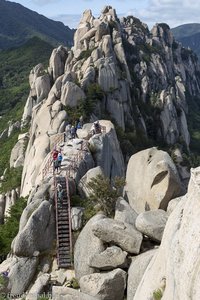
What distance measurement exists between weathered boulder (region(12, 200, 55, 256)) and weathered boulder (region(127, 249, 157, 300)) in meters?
6.82

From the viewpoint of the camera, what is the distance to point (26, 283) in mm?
24000

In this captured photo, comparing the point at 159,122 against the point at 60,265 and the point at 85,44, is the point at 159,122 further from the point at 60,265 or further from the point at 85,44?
the point at 60,265

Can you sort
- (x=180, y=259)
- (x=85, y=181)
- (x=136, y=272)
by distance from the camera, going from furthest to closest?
(x=85, y=181)
(x=136, y=272)
(x=180, y=259)

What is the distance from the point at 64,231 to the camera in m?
25.6

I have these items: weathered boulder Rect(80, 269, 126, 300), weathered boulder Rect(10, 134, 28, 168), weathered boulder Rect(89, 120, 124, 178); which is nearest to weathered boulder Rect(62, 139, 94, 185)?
weathered boulder Rect(89, 120, 124, 178)

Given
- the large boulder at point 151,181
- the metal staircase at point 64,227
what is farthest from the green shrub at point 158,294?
the large boulder at point 151,181

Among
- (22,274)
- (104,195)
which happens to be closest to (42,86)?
(104,195)

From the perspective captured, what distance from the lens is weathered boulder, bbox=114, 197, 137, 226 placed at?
2334 centimetres

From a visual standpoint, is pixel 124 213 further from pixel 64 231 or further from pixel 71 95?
pixel 71 95

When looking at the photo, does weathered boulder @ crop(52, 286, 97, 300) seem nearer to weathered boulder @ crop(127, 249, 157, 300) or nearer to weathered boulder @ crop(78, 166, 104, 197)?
weathered boulder @ crop(127, 249, 157, 300)

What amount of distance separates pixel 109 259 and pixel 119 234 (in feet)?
4.08

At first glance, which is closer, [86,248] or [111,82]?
[86,248]

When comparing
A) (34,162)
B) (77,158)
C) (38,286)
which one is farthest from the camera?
(34,162)

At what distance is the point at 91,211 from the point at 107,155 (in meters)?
12.7
